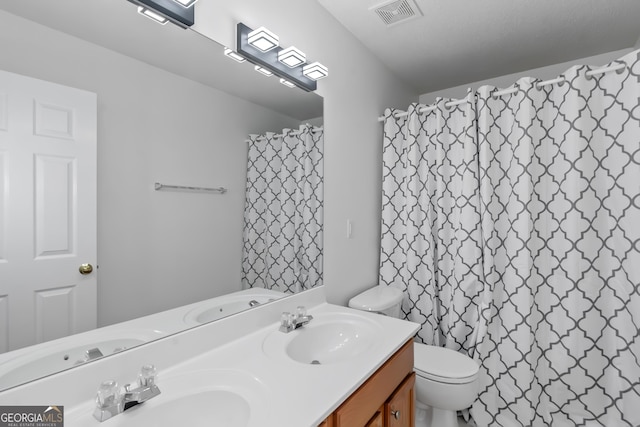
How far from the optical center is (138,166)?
3.20 feet

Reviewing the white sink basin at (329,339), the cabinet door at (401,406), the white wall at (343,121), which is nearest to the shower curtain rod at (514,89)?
the white wall at (343,121)

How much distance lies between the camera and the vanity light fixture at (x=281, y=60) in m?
1.24

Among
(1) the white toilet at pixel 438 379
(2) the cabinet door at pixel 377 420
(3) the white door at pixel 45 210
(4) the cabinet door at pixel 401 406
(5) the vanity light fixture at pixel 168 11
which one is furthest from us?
(1) the white toilet at pixel 438 379

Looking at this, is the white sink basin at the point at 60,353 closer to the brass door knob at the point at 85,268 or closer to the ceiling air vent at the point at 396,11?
the brass door knob at the point at 85,268

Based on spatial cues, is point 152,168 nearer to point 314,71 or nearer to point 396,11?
point 314,71

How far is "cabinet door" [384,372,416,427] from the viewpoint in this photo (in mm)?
1157

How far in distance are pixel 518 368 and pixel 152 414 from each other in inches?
75.9

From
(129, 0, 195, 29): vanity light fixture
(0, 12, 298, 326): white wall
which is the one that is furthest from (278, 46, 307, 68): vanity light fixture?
(129, 0, 195, 29): vanity light fixture

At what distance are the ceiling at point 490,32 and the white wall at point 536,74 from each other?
0.06 m

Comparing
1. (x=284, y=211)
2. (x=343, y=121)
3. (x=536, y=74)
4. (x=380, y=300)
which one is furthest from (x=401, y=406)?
(x=536, y=74)

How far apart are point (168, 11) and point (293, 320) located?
3.95 ft

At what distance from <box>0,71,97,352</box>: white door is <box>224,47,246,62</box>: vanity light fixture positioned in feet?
1.73

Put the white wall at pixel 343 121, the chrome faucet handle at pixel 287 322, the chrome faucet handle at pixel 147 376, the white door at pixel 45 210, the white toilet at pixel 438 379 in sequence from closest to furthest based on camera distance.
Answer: the white door at pixel 45 210 → the chrome faucet handle at pixel 147 376 → the chrome faucet handle at pixel 287 322 → the white wall at pixel 343 121 → the white toilet at pixel 438 379

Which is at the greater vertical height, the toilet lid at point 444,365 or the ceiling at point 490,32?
the ceiling at point 490,32
